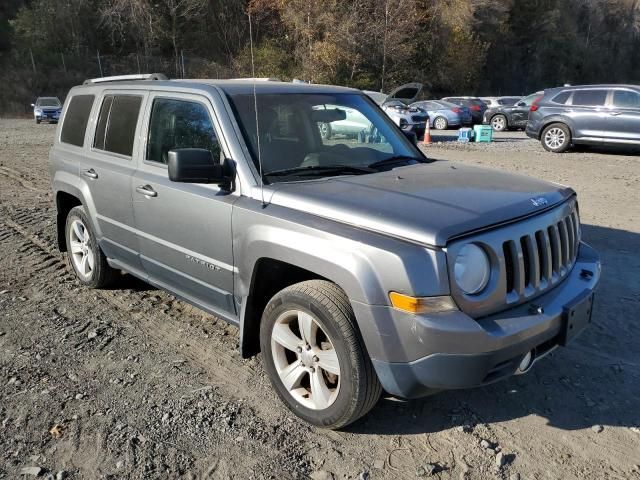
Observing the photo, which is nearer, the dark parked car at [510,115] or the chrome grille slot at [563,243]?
the chrome grille slot at [563,243]

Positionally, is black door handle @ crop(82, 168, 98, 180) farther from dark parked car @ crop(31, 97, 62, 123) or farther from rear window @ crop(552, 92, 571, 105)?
dark parked car @ crop(31, 97, 62, 123)

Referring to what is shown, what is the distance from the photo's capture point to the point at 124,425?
3.15 metres

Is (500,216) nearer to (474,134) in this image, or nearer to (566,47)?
(474,134)

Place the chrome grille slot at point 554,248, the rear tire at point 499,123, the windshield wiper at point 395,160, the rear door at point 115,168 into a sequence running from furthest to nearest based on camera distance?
the rear tire at point 499,123 → the rear door at point 115,168 → the windshield wiper at point 395,160 → the chrome grille slot at point 554,248

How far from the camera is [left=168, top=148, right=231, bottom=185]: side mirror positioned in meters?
3.17

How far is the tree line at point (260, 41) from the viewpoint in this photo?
37.2m

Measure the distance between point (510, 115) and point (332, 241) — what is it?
75.6 feet

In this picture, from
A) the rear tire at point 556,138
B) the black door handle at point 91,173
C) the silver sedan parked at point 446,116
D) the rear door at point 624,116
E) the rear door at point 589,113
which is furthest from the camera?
the silver sedan parked at point 446,116

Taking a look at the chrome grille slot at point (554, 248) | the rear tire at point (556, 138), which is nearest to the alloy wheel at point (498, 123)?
the rear tire at point (556, 138)

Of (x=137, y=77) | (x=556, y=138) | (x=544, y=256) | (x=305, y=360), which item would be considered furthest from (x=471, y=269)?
(x=556, y=138)

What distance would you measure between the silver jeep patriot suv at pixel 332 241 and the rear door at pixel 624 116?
1189 cm

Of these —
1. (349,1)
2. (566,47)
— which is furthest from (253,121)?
(566,47)

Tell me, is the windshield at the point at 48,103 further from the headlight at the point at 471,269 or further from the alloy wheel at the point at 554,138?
the headlight at the point at 471,269

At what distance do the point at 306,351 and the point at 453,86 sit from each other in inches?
1856
